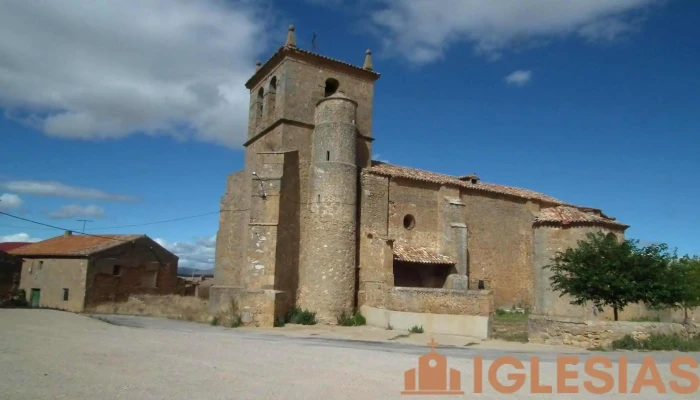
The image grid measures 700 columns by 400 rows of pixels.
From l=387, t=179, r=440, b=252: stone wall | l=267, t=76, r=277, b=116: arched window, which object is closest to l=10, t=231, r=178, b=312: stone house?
l=267, t=76, r=277, b=116: arched window

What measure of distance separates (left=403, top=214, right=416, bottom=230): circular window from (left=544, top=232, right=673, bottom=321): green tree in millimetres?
8055

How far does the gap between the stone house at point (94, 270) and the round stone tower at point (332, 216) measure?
14307 millimetres

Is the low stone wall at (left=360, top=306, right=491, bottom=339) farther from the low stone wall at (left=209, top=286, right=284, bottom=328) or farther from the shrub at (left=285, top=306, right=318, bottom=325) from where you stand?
the low stone wall at (left=209, top=286, right=284, bottom=328)

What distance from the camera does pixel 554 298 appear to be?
72.1 feet

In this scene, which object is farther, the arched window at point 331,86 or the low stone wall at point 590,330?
the arched window at point 331,86

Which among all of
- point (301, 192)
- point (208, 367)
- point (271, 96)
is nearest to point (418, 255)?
point (301, 192)

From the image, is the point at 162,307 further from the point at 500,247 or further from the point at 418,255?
the point at 500,247

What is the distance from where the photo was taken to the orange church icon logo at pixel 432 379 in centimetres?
735

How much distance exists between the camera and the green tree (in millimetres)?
14586

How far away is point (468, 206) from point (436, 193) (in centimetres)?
225

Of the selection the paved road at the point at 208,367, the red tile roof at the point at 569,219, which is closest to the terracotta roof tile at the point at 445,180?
the red tile roof at the point at 569,219

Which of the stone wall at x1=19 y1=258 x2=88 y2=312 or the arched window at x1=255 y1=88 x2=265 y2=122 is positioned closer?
the arched window at x1=255 y1=88 x2=265 y2=122

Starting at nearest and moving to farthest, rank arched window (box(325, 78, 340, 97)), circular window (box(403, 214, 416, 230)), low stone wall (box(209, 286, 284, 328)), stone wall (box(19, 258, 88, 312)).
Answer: low stone wall (box(209, 286, 284, 328)), arched window (box(325, 78, 340, 97)), circular window (box(403, 214, 416, 230)), stone wall (box(19, 258, 88, 312))
